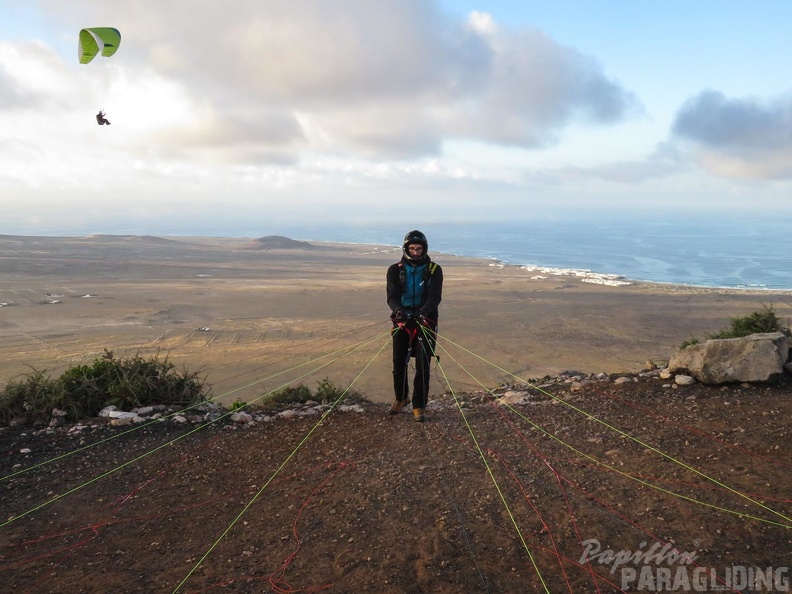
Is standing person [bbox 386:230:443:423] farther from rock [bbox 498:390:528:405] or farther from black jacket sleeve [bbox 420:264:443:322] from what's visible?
rock [bbox 498:390:528:405]

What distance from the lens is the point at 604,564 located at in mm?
3623

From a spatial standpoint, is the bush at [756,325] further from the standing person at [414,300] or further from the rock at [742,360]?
the standing person at [414,300]

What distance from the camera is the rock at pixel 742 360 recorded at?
7.11 m

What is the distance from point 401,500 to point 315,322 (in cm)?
2617

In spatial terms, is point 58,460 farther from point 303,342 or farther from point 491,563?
point 303,342

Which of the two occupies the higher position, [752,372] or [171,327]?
[752,372]

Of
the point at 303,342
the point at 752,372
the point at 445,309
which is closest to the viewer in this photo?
the point at 752,372

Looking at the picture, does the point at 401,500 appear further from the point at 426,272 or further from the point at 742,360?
the point at 742,360

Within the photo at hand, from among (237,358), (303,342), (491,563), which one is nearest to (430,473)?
(491,563)

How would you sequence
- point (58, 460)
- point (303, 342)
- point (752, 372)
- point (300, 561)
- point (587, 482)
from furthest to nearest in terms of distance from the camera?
point (303, 342) < point (752, 372) < point (58, 460) < point (587, 482) < point (300, 561)

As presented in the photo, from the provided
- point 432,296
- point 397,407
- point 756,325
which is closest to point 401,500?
point 397,407

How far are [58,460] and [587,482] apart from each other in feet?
19.5

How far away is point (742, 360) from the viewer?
7219 millimetres

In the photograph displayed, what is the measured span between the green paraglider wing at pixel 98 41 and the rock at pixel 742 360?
37.1ft
